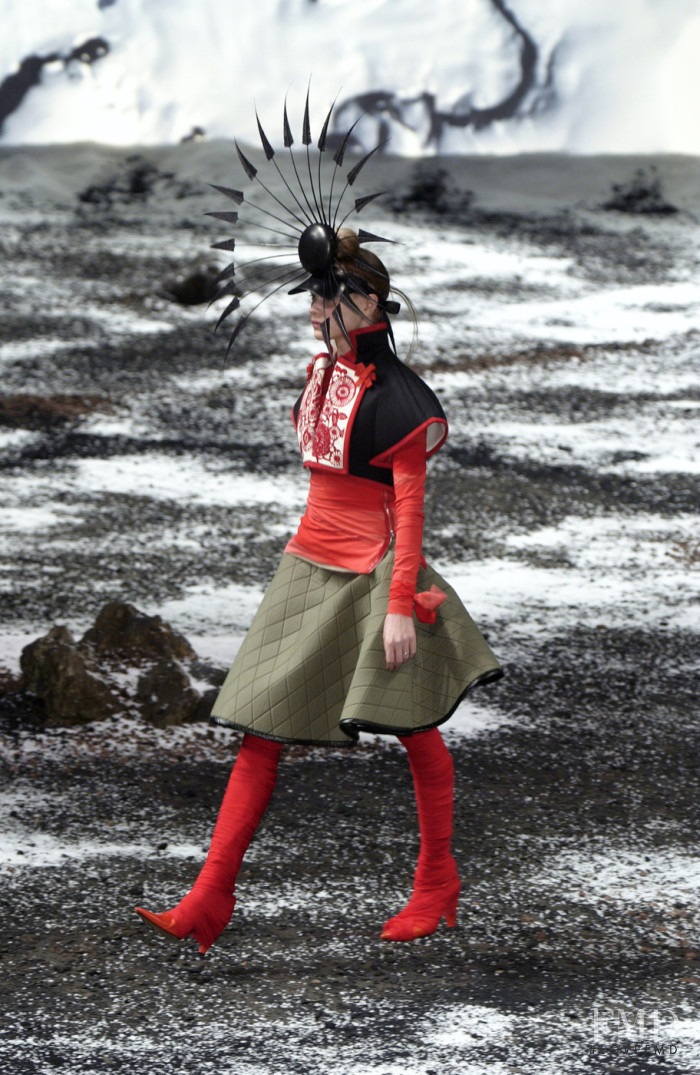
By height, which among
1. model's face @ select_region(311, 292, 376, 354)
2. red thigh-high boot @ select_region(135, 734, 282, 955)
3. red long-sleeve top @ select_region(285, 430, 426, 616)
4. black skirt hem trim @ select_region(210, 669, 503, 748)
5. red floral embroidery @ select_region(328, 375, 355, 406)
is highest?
model's face @ select_region(311, 292, 376, 354)

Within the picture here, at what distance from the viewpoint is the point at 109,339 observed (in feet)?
37.6

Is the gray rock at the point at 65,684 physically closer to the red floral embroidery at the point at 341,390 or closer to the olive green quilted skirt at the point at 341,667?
the olive green quilted skirt at the point at 341,667

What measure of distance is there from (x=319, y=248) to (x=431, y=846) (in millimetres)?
1518

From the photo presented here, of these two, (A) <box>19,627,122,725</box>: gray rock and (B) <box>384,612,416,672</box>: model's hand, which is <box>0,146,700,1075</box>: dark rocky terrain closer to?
(A) <box>19,627,122,725</box>: gray rock

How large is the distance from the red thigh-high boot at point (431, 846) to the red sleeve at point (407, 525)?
1.13 ft

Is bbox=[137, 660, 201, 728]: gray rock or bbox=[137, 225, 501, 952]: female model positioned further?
bbox=[137, 660, 201, 728]: gray rock

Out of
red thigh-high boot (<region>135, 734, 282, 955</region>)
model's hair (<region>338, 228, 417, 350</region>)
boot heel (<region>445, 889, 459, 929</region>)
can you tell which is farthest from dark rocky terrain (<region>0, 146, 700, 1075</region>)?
model's hair (<region>338, 228, 417, 350</region>)

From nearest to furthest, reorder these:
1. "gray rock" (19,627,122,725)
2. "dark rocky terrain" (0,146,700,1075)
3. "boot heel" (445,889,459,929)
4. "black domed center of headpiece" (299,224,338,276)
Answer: "dark rocky terrain" (0,146,700,1075)
"black domed center of headpiece" (299,224,338,276)
"boot heel" (445,889,459,929)
"gray rock" (19,627,122,725)

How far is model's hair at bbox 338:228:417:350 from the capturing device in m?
3.63

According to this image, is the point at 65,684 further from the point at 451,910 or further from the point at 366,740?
the point at 451,910

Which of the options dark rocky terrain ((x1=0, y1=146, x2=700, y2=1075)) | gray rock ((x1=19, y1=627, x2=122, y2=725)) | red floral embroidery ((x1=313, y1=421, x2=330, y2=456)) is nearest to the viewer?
dark rocky terrain ((x1=0, y1=146, x2=700, y2=1075))

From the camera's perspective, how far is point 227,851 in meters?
3.60

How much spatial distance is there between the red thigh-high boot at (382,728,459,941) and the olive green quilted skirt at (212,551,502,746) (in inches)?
5.0

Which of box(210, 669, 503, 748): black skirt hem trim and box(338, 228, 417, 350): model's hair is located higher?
box(338, 228, 417, 350): model's hair
